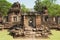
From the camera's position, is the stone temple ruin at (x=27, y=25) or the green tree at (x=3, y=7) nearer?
the stone temple ruin at (x=27, y=25)

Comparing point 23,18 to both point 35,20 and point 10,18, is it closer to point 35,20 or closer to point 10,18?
point 35,20

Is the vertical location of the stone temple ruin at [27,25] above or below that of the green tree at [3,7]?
below

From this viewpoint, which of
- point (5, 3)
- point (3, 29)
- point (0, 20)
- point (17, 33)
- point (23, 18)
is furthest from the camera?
point (5, 3)

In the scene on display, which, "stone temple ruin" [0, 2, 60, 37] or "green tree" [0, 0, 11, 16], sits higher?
"green tree" [0, 0, 11, 16]

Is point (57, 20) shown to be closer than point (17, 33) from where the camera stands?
No

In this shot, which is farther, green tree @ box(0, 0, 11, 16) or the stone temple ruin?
green tree @ box(0, 0, 11, 16)

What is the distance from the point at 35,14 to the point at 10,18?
452 inches

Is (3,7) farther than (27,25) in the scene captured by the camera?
Yes

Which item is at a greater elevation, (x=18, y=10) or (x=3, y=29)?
(x=18, y=10)

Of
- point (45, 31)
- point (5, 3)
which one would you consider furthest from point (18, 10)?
point (5, 3)

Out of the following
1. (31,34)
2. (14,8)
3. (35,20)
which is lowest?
(31,34)

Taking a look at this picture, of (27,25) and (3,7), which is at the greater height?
(3,7)

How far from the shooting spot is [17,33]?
69.1ft

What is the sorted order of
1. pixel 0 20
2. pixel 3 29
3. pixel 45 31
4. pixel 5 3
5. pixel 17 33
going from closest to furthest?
pixel 17 33 → pixel 45 31 → pixel 3 29 → pixel 0 20 → pixel 5 3
